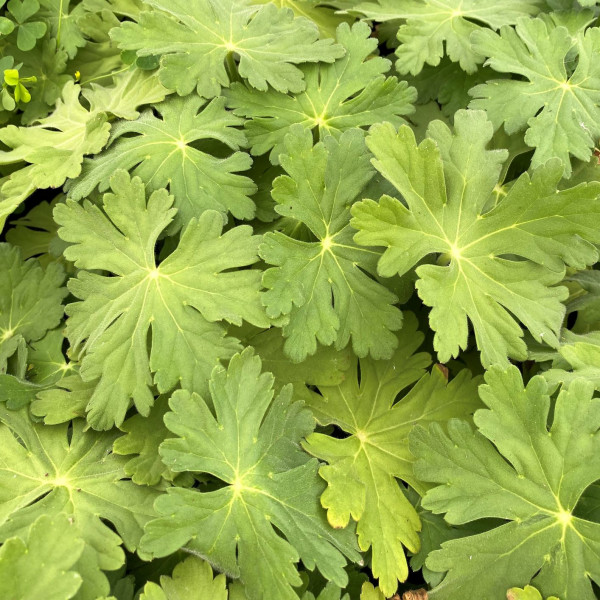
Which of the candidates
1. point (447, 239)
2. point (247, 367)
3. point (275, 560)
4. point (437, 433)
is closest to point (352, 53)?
point (447, 239)

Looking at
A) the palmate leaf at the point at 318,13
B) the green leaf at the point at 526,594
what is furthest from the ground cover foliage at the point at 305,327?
the palmate leaf at the point at 318,13

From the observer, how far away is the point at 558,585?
1.37 meters

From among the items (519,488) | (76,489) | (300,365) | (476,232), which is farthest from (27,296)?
(519,488)

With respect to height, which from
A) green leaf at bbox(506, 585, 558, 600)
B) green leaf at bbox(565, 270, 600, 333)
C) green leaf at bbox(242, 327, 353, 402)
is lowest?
green leaf at bbox(506, 585, 558, 600)

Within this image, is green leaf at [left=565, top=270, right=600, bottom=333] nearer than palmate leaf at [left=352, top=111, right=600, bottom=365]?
No

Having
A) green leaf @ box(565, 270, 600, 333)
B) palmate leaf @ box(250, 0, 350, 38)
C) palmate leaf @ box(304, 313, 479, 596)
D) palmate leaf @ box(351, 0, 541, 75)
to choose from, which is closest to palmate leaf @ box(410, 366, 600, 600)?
palmate leaf @ box(304, 313, 479, 596)

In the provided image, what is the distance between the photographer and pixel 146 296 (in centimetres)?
152

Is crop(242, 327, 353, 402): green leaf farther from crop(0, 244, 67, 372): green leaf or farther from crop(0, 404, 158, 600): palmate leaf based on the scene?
crop(0, 244, 67, 372): green leaf

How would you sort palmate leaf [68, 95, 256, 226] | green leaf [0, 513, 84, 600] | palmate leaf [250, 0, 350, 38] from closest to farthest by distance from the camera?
green leaf [0, 513, 84, 600], palmate leaf [68, 95, 256, 226], palmate leaf [250, 0, 350, 38]

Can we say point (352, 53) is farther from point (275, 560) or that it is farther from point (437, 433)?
point (275, 560)

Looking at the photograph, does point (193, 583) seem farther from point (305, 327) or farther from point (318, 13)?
point (318, 13)

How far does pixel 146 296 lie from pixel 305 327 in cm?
39

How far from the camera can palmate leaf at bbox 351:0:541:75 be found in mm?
1791

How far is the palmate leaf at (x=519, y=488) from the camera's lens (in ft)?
4.54
